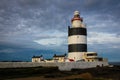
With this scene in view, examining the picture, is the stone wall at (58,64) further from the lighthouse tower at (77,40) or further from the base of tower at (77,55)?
the lighthouse tower at (77,40)

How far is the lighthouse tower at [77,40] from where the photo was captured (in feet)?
185

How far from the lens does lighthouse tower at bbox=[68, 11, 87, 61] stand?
56438 mm

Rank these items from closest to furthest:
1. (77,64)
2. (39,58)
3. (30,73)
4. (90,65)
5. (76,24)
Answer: (30,73) → (77,64) → (90,65) → (76,24) → (39,58)

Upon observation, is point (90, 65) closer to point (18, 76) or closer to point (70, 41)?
point (70, 41)

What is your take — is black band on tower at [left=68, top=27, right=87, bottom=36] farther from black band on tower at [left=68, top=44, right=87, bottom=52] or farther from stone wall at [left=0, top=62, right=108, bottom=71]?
stone wall at [left=0, top=62, right=108, bottom=71]

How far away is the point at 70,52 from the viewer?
188ft

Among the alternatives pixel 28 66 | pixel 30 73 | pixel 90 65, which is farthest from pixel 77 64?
pixel 30 73

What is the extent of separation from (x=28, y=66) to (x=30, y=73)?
4.60 metres

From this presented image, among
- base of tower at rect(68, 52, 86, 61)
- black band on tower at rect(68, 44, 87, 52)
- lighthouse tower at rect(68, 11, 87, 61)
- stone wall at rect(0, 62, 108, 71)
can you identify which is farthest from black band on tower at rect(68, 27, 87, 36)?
stone wall at rect(0, 62, 108, 71)

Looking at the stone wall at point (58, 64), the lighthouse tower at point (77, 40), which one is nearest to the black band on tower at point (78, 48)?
the lighthouse tower at point (77, 40)

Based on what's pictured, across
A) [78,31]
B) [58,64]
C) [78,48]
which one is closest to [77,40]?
[78,48]

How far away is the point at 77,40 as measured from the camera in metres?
56.2

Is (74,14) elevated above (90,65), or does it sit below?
above

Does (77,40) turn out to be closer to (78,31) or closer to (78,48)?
(78,48)
